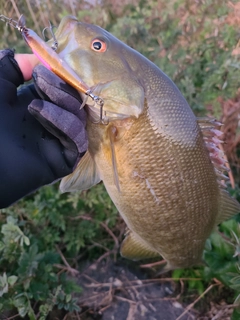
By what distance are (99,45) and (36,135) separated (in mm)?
417

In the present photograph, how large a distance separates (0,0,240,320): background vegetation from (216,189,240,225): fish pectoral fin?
0.47 feet

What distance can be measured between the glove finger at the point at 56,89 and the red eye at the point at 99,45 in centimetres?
19

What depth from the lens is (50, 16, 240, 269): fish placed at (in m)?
1.29

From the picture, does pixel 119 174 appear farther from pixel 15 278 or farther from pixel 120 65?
pixel 15 278

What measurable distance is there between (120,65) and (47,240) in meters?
1.31

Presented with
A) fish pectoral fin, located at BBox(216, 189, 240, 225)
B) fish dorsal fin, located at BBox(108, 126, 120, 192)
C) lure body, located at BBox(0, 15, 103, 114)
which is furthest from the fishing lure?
fish pectoral fin, located at BBox(216, 189, 240, 225)

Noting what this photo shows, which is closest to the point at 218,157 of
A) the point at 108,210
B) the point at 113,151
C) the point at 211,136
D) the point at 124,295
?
the point at 211,136

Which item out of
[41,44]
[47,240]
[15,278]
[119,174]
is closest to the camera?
[41,44]

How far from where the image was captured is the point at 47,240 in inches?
86.5

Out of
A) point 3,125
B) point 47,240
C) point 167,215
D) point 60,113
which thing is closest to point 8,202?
point 3,125

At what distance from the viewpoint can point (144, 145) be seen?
1.37 meters

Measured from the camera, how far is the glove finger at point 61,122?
3.87 feet

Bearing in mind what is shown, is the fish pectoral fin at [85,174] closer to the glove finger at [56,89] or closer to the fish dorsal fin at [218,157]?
the glove finger at [56,89]

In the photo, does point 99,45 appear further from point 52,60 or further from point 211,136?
point 211,136
